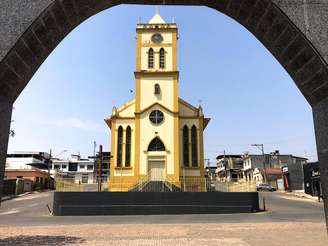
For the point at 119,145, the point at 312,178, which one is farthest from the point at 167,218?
the point at 312,178

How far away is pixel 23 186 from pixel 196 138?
1186 inches

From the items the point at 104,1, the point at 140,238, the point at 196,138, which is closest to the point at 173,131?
the point at 196,138

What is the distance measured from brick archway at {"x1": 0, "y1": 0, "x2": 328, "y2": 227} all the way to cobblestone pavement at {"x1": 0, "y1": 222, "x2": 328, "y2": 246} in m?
7.69

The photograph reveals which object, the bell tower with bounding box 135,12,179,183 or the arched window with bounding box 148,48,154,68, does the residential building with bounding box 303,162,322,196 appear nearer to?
the bell tower with bounding box 135,12,179,183

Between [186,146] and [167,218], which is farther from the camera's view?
[186,146]

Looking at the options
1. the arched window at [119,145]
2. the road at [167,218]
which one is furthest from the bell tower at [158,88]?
the road at [167,218]

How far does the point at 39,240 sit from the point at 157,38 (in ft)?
83.3

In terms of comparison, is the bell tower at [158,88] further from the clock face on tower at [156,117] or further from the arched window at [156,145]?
the arched window at [156,145]

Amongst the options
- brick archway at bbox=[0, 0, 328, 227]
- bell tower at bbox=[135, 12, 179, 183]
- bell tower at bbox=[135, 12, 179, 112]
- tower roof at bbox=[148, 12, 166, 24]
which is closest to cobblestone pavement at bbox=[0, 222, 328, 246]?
brick archway at bbox=[0, 0, 328, 227]

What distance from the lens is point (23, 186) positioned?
48.8 metres

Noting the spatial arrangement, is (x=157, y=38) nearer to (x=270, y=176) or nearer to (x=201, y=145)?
(x=201, y=145)

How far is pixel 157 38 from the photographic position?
110 ft

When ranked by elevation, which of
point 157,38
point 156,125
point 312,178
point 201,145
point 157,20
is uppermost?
point 157,20

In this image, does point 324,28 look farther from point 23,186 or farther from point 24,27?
point 23,186
